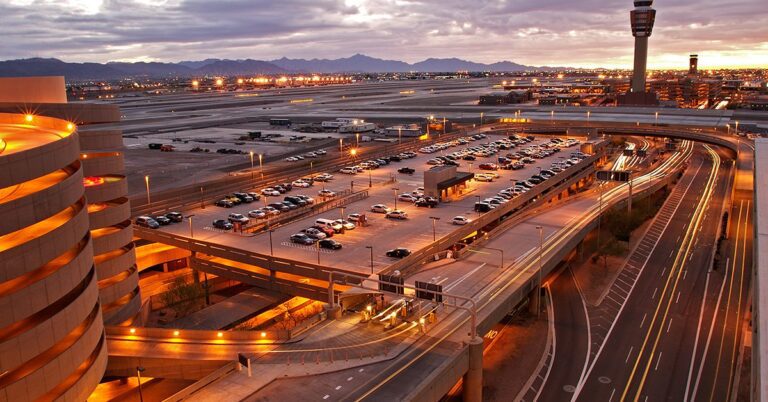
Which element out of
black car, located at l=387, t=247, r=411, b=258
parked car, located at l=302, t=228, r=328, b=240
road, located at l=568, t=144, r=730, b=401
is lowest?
road, located at l=568, t=144, r=730, b=401

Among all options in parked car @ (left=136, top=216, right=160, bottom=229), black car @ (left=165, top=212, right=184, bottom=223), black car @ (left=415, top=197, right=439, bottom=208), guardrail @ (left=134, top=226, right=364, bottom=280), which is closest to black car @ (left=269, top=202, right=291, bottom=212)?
black car @ (left=165, top=212, right=184, bottom=223)

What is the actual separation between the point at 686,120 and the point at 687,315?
120724mm

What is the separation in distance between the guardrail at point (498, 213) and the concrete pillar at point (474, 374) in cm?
1242

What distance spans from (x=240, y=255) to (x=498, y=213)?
31.3 meters

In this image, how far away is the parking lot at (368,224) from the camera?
2143 inches

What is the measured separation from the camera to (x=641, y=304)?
1964 inches

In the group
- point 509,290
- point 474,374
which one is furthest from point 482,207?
point 474,374

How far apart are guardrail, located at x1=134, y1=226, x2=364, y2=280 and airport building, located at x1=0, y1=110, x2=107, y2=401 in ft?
66.9

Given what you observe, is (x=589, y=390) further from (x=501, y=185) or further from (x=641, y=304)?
(x=501, y=185)

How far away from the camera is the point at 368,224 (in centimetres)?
6500

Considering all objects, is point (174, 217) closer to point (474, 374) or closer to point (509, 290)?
point (509, 290)

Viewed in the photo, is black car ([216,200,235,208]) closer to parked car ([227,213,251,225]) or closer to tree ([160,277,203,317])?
parked car ([227,213,251,225])

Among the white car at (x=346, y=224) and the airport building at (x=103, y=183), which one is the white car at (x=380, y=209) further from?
the airport building at (x=103, y=183)

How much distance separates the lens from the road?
3719cm
